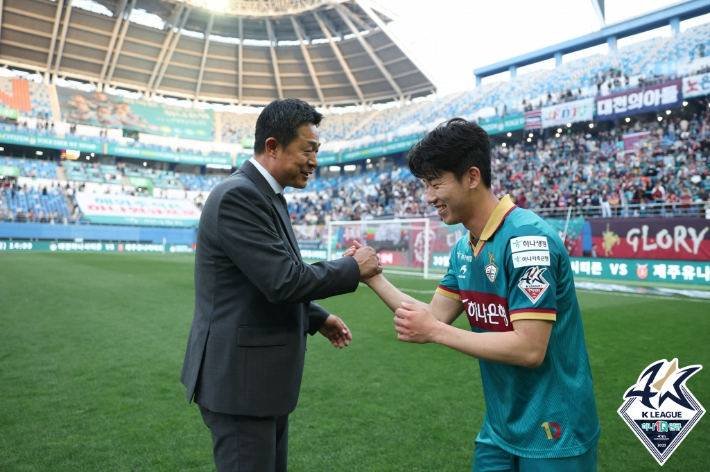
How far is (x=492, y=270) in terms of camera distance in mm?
1918

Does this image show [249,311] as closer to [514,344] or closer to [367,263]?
[367,263]

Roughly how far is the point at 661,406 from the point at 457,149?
8.01ft

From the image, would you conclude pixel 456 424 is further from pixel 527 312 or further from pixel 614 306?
pixel 614 306

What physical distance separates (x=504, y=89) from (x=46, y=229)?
126 ft

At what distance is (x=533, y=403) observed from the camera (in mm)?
1850

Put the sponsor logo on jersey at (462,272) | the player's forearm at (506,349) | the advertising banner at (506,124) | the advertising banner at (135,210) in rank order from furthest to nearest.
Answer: the advertising banner at (135,210)
the advertising banner at (506,124)
the sponsor logo on jersey at (462,272)
the player's forearm at (506,349)

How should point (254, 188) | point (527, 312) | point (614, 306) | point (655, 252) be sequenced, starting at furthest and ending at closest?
point (655, 252)
point (614, 306)
point (254, 188)
point (527, 312)

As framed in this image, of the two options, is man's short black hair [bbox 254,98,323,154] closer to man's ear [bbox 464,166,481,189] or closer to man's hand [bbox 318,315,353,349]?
man's ear [bbox 464,166,481,189]

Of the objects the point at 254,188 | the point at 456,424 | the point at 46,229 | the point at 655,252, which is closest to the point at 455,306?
the point at 254,188

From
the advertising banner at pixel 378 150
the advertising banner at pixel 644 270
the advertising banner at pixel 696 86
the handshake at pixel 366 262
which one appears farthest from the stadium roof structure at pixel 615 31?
the handshake at pixel 366 262

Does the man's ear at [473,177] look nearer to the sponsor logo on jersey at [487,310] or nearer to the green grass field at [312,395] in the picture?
the sponsor logo on jersey at [487,310]

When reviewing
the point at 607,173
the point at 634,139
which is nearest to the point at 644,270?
the point at 607,173

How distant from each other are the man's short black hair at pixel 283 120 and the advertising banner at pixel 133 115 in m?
57.1

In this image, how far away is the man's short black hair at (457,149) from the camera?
1964 millimetres
